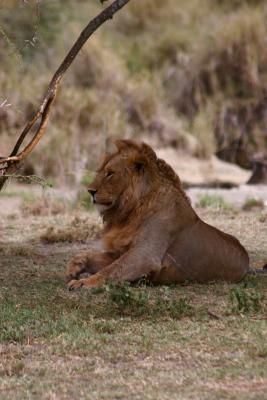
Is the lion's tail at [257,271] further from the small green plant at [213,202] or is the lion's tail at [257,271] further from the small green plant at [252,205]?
the small green plant at [252,205]

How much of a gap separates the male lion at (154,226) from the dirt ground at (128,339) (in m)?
0.16

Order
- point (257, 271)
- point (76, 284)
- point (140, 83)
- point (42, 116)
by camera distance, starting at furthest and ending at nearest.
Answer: point (140, 83) → point (257, 271) → point (42, 116) → point (76, 284)

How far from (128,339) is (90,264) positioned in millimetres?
1698

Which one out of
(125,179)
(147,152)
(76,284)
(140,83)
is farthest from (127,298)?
(140,83)

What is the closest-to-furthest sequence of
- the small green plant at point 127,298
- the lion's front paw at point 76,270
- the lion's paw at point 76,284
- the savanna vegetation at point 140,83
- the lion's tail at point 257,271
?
1. the small green plant at point 127,298
2. the lion's paw at point 76,284
3. the lion's front paw at point 76,270
4. the lion's tail at point 257,271
5. the savanna vegetation at point 140,83

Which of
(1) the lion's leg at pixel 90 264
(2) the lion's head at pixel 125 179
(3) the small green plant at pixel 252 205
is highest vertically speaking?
(2) the lion's head at pixel 125 179

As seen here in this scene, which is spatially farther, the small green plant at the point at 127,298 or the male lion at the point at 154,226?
the male lion at the point at 154,226

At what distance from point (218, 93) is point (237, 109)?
609 mm

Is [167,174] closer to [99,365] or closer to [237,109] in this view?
[99,365]

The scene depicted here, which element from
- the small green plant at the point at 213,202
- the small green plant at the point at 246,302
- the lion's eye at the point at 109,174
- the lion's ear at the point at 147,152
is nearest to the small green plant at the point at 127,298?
the small green plant at the point at 246,302

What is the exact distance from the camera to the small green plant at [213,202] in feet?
38.7

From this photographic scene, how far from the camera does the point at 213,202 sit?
474 inches

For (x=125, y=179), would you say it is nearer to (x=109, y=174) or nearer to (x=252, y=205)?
(x=109, y=174)

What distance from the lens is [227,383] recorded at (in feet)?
15.6
